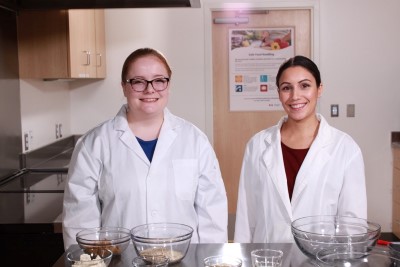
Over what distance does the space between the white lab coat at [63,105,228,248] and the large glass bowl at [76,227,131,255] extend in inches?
15.6

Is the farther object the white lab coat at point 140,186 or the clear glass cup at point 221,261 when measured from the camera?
the white lab coat at point 140,186

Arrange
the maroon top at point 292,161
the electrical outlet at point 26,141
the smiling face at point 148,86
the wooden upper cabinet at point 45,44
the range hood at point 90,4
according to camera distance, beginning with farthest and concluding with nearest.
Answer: the electrical outlet at point 26,141 → the wooden upper cabinet at point 45,44 → the range hood at point 90,4 → the maroon top at point 292,161 → the smiling face at point 148,86

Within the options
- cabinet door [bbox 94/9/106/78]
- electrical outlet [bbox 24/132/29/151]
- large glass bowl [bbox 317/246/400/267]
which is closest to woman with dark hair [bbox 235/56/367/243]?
large glass bowl [bbox 317/246/400/267]

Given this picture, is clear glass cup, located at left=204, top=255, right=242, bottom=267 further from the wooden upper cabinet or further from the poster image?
the poster image

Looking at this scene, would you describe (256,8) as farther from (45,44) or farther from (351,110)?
(45,44)

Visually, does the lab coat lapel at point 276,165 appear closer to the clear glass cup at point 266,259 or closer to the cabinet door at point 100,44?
the clear glass cup at point 266,259

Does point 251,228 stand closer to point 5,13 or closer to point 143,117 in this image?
point 143,117

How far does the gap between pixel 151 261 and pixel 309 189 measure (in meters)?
0.83

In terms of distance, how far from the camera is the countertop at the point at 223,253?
1232 millimetres

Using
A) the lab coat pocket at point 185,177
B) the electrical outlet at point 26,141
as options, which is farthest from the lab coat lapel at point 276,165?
the electrical outlet at point 26,141

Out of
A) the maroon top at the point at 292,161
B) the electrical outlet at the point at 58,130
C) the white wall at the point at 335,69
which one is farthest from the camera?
the white wall at the point at 335,69

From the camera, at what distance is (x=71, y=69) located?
10.2 ft

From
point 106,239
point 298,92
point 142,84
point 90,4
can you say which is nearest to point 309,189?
point 298,92

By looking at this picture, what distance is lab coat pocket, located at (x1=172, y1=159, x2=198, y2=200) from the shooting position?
5.89 feet
